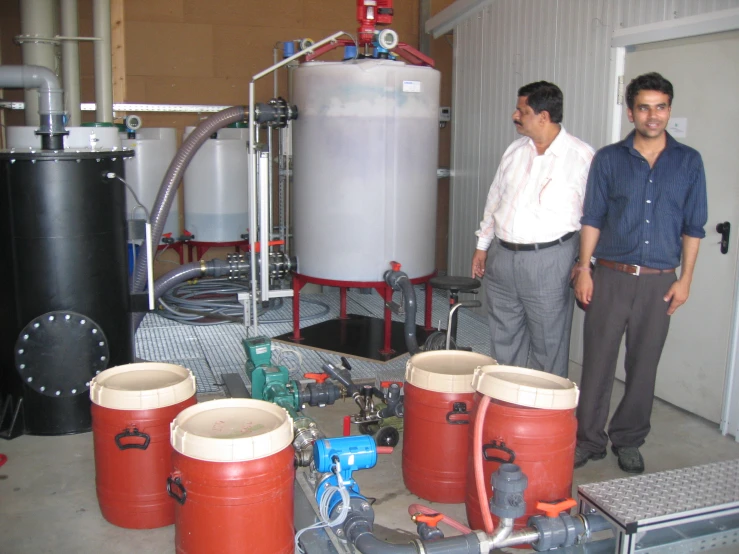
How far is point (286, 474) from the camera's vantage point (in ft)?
7.06

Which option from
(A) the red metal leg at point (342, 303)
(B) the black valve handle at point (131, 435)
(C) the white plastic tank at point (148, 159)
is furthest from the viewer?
(C) the white plastic tank at point (148, 159)

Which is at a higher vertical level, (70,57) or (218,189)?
(70,57)

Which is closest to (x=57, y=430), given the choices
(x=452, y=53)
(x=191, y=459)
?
(x=191, y=459)

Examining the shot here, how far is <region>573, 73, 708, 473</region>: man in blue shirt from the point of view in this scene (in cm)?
270

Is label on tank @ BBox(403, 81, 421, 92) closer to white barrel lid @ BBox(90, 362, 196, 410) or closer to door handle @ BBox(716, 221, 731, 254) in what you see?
door handle @ BBox(716, 221, 731, 254)

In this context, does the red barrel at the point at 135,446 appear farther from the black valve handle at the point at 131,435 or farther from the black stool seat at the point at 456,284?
the black stool seat at the point at 456,284

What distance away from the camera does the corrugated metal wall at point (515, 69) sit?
3973 mm

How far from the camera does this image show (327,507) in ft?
7.21

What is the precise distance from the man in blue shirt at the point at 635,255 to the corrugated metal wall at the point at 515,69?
89cm

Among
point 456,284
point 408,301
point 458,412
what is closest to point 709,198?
point 456,284

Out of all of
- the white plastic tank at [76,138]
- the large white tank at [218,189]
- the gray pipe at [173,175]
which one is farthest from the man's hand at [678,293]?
the large white tank at [218,189]

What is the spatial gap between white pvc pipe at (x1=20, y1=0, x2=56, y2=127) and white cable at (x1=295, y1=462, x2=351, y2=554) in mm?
3665

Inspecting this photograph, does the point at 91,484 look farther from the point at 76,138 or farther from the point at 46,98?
the point at 46,98

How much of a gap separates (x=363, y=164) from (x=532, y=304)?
1667mm
